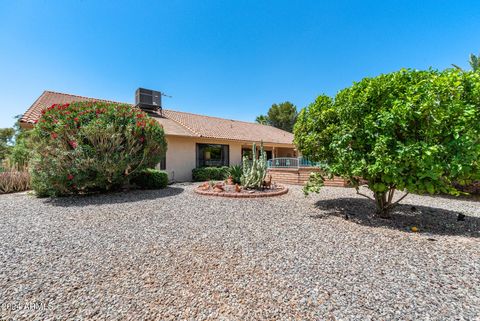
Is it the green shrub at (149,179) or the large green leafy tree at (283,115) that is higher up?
the large green leafy tree at (283,115)

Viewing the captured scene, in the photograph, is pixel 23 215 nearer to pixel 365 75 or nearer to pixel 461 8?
pixel 365 75

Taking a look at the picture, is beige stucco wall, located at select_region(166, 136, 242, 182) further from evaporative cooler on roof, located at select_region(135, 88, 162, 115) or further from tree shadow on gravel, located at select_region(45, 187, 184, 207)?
tree shadow on gravel, located at select_region(45, 187, 184, 207)

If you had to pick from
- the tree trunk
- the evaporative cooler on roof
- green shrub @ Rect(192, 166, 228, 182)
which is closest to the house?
green shrub @ Rect(192, 166, 228, 182)

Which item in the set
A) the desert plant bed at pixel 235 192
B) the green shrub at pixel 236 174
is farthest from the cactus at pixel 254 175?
the green shrub at pixel 236 174

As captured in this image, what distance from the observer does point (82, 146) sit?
768 centimetres

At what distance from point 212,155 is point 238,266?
13.3 m

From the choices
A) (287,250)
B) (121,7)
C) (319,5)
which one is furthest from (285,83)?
(287,250)

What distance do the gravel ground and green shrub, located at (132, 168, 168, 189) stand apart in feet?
14.2

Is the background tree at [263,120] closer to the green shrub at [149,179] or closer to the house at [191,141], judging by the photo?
the house at [191,141]

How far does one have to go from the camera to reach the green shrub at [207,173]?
46.9 ft

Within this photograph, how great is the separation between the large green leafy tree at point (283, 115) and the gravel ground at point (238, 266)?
33.1 meters

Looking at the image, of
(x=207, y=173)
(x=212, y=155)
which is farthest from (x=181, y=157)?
(x=212, y=155)

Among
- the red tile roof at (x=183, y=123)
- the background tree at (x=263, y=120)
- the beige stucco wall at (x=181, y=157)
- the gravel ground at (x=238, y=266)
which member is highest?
the background tree at (x=263, y=120)

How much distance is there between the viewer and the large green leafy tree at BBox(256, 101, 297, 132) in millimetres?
37719
